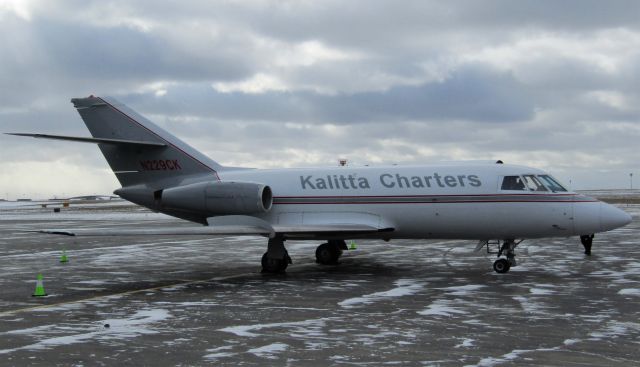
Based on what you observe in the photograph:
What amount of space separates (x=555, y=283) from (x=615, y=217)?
96.9 inches

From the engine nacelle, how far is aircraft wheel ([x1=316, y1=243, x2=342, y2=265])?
2.40m

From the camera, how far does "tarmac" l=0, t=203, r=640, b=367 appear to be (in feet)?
28.1

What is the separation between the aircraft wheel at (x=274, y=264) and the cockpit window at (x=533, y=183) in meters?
6.48

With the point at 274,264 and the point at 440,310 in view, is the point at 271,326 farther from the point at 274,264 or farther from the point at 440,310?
the point at 274,264

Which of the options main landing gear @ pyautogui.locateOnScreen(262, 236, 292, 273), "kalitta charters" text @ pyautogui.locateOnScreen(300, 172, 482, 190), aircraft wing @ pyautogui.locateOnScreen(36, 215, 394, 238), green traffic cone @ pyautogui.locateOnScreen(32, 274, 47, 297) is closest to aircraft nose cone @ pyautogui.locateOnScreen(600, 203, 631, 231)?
"kalitta charters" text @ pyautogui.locateOnScreen(300, 172, 482, 190)

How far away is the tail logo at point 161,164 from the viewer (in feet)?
68.4

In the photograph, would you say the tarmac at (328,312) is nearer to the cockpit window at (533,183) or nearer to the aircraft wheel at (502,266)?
the aircraft wheel at (502,266)

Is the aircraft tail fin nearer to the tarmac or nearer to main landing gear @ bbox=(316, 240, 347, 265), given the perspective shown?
the tarmac

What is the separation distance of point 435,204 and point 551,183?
288 centimetres

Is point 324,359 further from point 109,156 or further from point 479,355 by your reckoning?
point 109,156

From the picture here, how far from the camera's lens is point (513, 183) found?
17.3 meters

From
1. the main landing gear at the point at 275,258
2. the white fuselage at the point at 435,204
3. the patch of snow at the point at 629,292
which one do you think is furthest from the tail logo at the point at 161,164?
the patch of snow at the point at 629,292

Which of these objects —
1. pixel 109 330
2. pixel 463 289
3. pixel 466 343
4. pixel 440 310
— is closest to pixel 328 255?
pixel 463 289

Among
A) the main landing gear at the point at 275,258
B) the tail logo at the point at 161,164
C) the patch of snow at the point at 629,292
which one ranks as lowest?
the patch of snow at the point at 629,292
